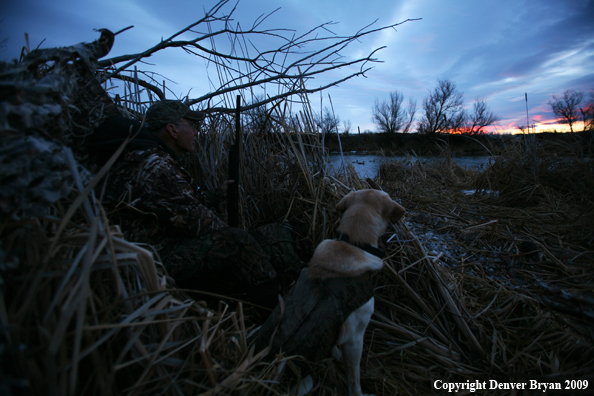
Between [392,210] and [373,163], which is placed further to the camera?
[373,163]

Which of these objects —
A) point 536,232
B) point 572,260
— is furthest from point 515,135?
point 572,260

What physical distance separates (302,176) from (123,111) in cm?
197

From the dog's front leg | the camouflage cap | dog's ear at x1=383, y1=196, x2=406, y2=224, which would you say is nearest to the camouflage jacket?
the camouflage cap

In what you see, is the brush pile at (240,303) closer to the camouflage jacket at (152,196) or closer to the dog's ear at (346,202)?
the camouflage jacket at (152,196)

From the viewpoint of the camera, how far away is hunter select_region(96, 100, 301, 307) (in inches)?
70.1

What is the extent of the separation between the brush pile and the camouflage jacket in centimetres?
19

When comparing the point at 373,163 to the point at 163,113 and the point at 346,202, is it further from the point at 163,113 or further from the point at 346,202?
the point at 163,113

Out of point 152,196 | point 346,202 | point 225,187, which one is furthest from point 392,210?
point 152,196

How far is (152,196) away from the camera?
1793mm

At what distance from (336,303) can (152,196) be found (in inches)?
60.1

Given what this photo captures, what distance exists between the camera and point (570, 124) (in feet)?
10.0
